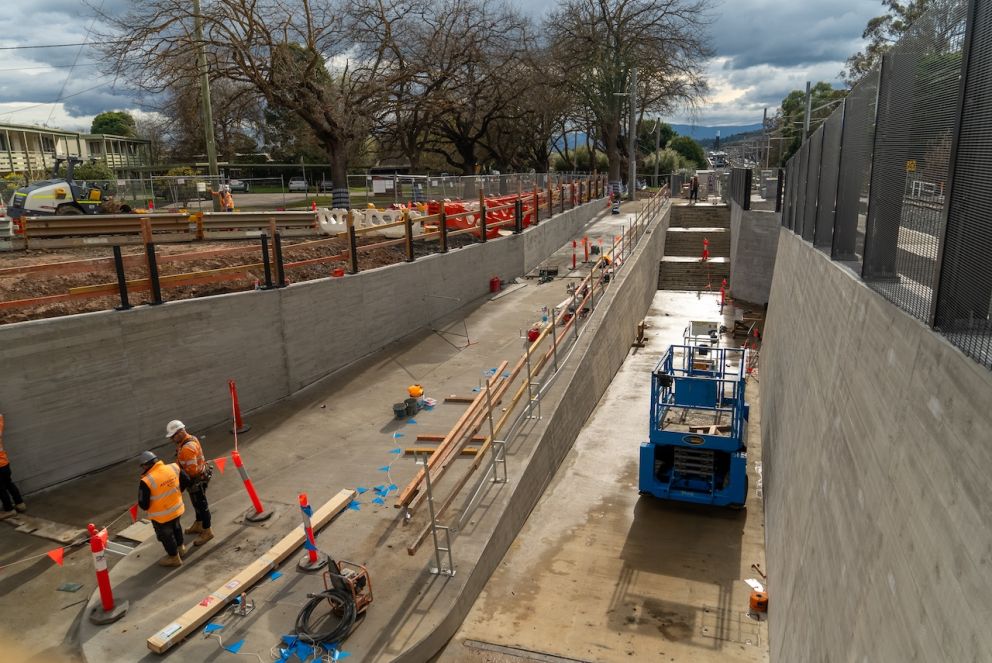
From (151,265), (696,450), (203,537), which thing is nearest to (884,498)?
(203,537)

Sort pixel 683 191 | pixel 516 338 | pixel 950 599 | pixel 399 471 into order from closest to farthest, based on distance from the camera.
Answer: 1. pixel 950 599
2. pixel 399 471
3. pixel 516 338
4. pixel 683 191

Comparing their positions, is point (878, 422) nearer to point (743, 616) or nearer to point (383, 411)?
point (743, 616)

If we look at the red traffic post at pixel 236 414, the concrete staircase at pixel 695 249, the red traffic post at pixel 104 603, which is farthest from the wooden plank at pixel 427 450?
the concrete staircase at pixel 695 249

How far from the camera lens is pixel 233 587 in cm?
709

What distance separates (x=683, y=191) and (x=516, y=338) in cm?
4150

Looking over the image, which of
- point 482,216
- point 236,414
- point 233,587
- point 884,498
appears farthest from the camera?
point 482,216

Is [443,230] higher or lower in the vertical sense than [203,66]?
lower

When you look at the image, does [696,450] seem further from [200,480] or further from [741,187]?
[741,187]

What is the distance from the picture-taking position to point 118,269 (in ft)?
33.9

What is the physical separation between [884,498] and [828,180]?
6324 millimetres

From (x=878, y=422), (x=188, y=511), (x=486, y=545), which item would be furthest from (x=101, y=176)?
(x=878, y=422)

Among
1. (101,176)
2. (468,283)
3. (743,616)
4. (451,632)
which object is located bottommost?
(743,616)

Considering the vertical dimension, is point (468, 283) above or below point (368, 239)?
below

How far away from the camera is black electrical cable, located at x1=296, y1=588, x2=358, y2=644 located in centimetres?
648
